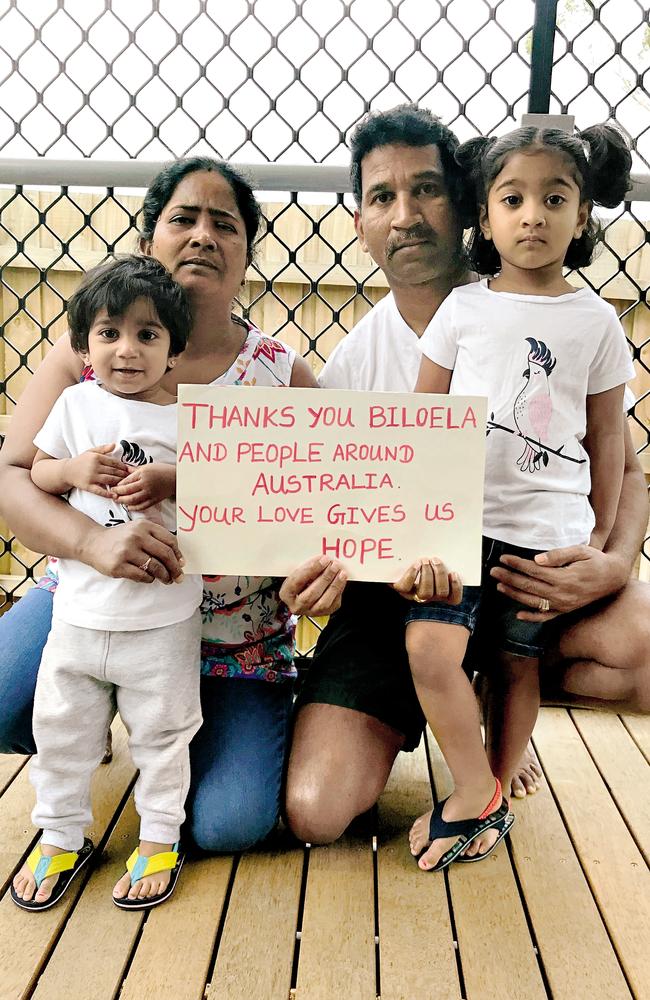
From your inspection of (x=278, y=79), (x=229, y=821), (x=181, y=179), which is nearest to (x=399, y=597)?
(x=229, y=821)

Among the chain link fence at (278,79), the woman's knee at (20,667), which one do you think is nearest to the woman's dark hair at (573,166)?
the chain link fence at (278,79)

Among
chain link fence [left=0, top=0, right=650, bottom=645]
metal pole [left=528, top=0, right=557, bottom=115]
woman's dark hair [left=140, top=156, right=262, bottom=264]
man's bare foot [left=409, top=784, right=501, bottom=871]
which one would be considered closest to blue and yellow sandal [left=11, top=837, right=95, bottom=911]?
man's bare foot [left=409, top=784, right=501, bottom=871]

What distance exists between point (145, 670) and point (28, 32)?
1533 millimetres

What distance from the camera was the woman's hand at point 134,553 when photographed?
1256 mm

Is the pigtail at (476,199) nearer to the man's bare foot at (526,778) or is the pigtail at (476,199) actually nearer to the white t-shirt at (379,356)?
the white t-shirt at (379,356)

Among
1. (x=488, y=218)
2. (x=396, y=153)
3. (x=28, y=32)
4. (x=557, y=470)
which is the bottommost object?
(x=557, y=470)

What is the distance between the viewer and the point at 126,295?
4.15 feet

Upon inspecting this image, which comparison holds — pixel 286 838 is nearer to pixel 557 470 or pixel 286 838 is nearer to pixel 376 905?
pixel 376 905

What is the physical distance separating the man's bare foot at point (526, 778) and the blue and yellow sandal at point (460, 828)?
0.26m

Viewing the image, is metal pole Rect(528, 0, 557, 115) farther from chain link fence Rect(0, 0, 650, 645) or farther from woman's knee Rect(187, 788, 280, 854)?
woman's knee Rect(187, 788, 280, 854)

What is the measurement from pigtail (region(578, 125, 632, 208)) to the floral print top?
2.03ft

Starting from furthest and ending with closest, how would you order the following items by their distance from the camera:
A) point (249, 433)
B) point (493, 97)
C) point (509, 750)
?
point (493, 97), point (509, 750), point (249, 433)

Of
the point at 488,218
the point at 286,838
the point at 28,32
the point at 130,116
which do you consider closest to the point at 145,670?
the point at 286,838

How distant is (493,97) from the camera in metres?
1.90
